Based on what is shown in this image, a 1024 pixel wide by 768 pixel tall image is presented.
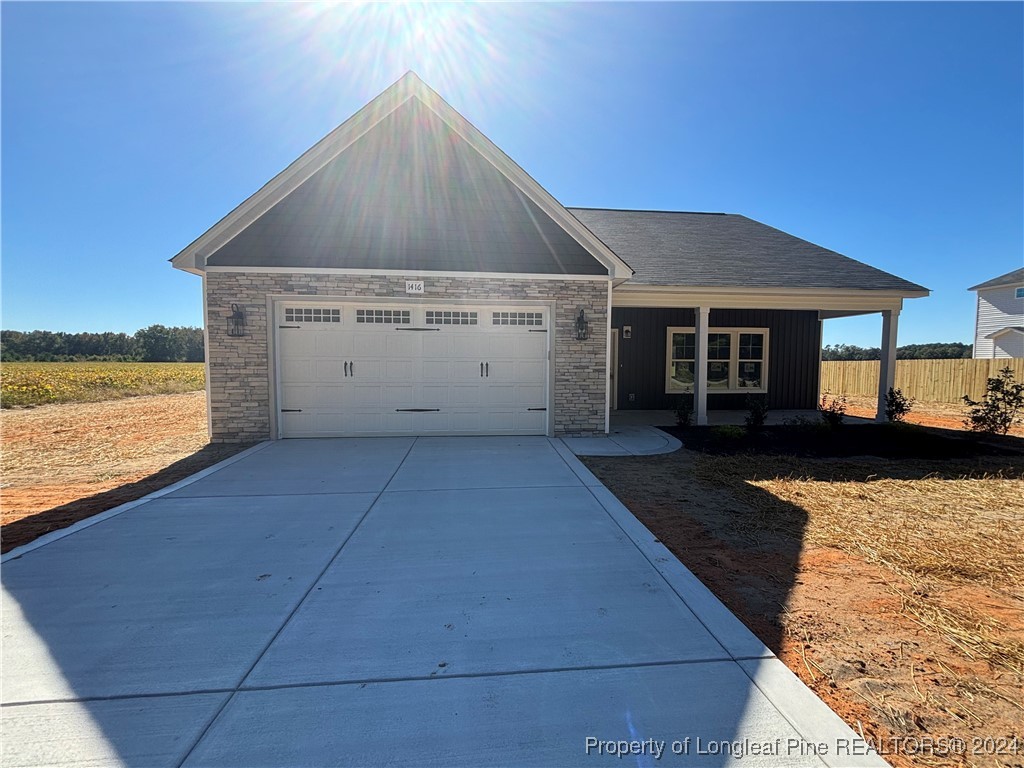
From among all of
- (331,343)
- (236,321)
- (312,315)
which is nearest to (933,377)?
(331,343)

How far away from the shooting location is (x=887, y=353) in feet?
33.8

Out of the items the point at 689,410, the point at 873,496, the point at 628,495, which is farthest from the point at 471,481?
the point at 689,410

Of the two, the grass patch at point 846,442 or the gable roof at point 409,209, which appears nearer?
the grass patch at point 846,442

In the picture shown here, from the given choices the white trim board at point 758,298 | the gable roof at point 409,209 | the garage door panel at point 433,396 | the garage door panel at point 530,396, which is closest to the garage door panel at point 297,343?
the gable roof at point 409,209

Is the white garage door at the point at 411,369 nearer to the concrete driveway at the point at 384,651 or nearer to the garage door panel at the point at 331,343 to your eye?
the garage door panel at the point at 331,343

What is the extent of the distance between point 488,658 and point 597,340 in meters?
6.78

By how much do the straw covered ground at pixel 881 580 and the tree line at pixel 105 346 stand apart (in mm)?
63942

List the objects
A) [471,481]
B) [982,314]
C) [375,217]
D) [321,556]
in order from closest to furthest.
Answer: [321,556] < [471,481] < [375,217] < [982,314]

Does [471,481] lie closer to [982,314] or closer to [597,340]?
[597,340]

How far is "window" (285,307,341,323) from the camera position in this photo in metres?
8.23

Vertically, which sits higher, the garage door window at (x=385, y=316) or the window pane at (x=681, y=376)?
the garage door window at (x=385, y=316)

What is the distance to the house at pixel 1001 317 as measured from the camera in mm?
24000

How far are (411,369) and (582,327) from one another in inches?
126

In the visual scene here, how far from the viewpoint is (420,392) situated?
27.9 feet
